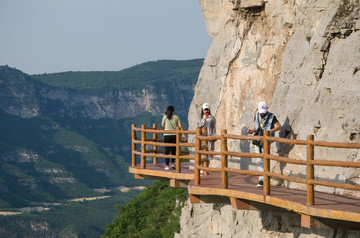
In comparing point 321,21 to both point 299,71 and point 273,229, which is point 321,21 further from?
point 273,229

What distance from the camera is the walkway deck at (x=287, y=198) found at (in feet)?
39.8

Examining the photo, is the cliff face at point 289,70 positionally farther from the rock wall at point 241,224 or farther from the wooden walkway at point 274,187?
the rock wall at point 241,224

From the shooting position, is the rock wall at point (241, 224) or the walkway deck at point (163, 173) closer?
the rock wall at point (241, 224)

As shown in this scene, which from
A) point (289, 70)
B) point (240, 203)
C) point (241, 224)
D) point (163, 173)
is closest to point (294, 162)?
point (240, 203)

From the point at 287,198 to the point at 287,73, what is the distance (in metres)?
4.55

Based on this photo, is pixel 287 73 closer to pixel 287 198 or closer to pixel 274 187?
pixel 274 187

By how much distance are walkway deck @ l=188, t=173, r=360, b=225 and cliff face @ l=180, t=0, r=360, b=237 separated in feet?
2.23

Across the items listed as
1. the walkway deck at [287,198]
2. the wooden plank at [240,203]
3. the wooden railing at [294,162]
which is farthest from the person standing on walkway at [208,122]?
the wooden plank at [240,203]

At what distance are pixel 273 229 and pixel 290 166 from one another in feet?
6.08

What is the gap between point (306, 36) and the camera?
17.2m

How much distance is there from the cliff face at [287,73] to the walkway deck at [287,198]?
26.8 inches

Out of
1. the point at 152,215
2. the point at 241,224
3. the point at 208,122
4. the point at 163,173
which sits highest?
the point at 208,122

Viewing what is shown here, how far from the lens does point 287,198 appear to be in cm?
1358

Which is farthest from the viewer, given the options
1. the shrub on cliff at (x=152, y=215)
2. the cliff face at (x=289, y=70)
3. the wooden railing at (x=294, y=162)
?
the shrub on cliff at (x=152, y=215)
